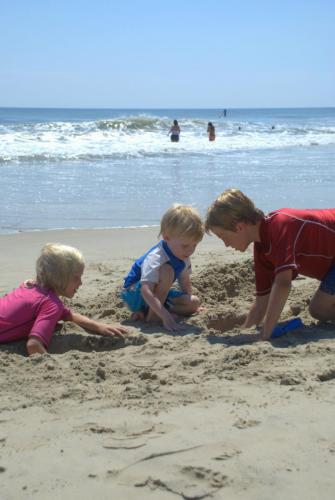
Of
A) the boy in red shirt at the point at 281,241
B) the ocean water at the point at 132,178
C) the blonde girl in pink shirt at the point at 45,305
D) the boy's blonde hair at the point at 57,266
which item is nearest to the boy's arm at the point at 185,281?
the boy in red shirt at the point at 281,241

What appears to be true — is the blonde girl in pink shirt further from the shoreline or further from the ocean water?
the ocean water

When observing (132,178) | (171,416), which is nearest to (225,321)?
(171,416)

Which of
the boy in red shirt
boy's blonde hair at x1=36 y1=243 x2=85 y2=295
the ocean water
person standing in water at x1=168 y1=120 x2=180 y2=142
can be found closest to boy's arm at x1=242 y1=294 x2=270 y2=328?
the boy in red shirt

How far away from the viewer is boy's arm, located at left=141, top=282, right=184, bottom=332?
3.85 m

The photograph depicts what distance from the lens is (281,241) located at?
350 cm

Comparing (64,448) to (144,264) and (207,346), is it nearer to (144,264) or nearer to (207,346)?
(207,346)

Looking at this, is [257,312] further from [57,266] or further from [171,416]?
[171,416]

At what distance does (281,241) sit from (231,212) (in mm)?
321

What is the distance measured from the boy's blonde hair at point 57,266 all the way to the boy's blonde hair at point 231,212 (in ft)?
2.64

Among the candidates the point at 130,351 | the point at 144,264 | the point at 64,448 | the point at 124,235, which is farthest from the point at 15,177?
the point at 64,448

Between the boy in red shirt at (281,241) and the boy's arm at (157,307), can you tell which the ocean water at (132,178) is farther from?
the boy in red shirt at (281,241)

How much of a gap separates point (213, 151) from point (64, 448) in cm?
1683

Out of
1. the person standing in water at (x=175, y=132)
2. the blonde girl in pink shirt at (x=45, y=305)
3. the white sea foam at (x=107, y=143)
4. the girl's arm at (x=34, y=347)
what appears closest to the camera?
the girl's arm at (x=34, y=347)

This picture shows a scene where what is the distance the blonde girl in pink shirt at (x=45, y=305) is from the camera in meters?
3.49
